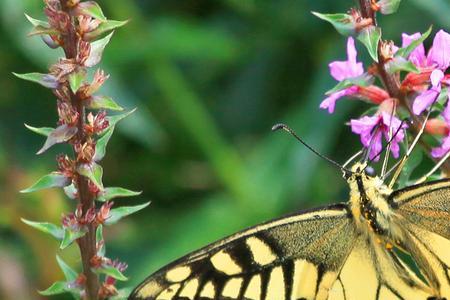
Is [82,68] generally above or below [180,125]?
below

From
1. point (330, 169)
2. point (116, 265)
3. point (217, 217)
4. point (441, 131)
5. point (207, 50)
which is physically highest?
point (207, 50)

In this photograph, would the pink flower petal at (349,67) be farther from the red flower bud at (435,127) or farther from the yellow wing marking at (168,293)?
the yellow wing marking at (168,293)

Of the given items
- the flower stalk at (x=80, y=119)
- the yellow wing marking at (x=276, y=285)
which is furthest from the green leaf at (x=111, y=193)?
the yellow wing marking at (x=276, y=285)

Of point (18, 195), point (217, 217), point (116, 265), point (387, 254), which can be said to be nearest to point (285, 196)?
point (217, 217)

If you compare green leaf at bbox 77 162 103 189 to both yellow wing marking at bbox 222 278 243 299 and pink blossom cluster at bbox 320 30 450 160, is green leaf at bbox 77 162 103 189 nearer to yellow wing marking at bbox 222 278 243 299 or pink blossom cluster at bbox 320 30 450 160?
yellow wing marking at bbox 222 278 243 299

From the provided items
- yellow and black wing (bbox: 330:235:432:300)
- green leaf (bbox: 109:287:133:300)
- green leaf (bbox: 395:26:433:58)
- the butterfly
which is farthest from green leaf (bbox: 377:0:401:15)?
green leaf (bbox: 109:287:133:300)

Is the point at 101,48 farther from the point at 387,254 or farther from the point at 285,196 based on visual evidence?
the point at 285,196

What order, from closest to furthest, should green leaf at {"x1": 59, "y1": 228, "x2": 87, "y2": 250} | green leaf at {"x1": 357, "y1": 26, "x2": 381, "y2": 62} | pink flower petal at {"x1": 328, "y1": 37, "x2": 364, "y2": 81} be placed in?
green leaf at {"x1": 59, "y1": 228, "x2": 87, "y2": 250} < green leaf at {"x1": 357, "y1": 26, "x2": 381, "y2": 62} < pink flower petal at {"x1": 328, "y1": 37, "x2": 364, "y2": 81}
